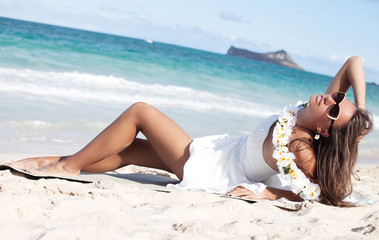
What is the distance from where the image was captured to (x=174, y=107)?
996 centimetres

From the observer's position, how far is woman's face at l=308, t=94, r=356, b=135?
3.54 metres

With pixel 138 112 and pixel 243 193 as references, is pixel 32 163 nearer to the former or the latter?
pixel 138 112

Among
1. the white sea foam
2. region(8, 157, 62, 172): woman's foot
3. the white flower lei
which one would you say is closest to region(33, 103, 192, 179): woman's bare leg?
region(8, 157, 62, 172): woman's foot

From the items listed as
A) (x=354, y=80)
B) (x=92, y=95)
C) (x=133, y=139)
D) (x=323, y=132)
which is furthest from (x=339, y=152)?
(x=92, y=95)

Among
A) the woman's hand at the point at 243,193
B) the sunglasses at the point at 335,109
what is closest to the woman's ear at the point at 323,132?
the sunglasses at the point at 335,109

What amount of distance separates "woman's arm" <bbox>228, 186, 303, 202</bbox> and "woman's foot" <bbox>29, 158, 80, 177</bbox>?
1.36 m

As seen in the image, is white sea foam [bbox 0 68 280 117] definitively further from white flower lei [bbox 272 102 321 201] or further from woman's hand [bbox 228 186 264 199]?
white flower lei [bbox 272 102 321 201]

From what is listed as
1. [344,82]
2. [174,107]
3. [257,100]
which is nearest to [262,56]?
[257,100]

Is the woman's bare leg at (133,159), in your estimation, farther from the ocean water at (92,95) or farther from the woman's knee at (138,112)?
the ocean water at (92,95)

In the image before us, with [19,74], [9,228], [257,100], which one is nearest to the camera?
[9,228]

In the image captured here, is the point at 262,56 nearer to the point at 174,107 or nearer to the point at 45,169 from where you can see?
the point at 174,107

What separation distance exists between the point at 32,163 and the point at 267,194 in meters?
2.01

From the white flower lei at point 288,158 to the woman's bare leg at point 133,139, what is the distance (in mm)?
807

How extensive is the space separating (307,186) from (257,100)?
1080 centimetres
